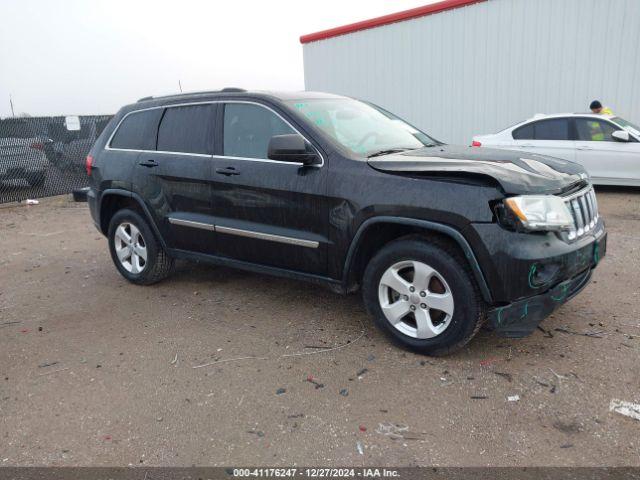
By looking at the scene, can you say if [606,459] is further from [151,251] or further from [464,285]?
[151,251]

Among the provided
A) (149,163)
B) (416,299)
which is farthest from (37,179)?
(416,299)

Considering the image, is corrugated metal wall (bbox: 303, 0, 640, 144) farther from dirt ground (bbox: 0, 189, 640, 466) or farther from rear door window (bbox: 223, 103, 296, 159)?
rear door window (bbox: 223, 103, 296, 159)

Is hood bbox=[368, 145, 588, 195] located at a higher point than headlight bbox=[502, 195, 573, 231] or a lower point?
higher

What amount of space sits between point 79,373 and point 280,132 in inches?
85.6

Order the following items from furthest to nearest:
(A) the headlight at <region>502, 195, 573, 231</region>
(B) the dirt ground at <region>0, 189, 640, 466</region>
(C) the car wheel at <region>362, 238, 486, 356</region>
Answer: (C) the car wheel at <region>362, 238, 486, 356</region>, (A) the headlight at <region>502, 195, 573, 231</region>, (B) the dirt ground at <region>0, 189, 640, 466</region>

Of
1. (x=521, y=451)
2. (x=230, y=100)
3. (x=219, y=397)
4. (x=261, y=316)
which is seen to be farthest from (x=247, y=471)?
(x=230, y=100)

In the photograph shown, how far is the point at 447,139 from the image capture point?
1279cm

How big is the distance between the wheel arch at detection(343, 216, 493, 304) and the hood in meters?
0.32

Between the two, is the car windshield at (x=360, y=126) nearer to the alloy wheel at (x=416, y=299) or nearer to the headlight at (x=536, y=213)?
the alloy wheel at (x=416, y=299)

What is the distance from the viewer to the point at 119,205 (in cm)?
542

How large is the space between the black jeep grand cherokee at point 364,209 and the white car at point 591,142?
217 inches

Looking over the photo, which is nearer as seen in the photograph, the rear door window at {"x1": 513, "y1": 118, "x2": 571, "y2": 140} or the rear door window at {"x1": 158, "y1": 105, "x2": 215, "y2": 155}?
the rear door window at {"x1": 158, "y1": 105, "x2": 215, "y2": 155}

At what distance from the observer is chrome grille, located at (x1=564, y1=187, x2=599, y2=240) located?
10.9 ft

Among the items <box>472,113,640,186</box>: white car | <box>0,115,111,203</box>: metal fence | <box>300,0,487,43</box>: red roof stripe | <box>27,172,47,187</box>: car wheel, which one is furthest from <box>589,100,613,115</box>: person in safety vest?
<box>27,172,47,187</box>: car wheel
